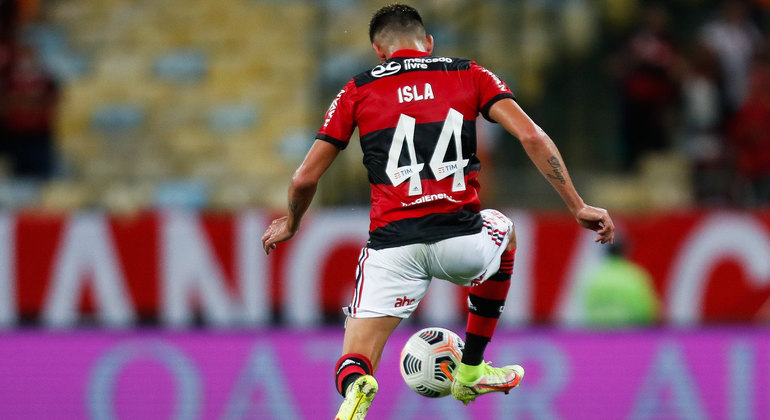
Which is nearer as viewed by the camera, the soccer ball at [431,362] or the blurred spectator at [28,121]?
the soccer ball at [431,362]

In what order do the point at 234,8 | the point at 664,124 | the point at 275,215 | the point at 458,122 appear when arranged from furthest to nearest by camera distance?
the point at 234,8
the point at 664,124
the point at 275,215
the point at 458,122

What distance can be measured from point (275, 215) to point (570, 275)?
2.65 metres

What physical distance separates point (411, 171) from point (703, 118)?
23.4 ft

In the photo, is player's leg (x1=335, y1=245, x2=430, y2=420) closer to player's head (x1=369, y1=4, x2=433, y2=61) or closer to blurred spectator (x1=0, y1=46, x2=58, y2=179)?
player's head (x1=369, y1=4, x2=433, y2=61)

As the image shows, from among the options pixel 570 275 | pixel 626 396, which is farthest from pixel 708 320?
pixel 626 396

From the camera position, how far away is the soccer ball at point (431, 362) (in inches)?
233

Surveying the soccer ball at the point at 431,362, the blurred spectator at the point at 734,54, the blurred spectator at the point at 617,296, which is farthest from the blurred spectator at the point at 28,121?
the soccer ball at the point at 431,362

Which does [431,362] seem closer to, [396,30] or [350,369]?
[350,369]

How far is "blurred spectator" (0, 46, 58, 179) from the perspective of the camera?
38.9ft

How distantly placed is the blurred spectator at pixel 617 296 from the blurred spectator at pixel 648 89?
9.42 feet

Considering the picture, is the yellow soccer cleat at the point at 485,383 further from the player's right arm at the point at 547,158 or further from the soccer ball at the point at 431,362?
the player's right arm at the point at 547,158

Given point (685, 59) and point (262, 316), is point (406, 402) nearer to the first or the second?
point (262, 316)

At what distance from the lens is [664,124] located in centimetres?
1186

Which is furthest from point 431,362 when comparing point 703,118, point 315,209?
point 703,118
